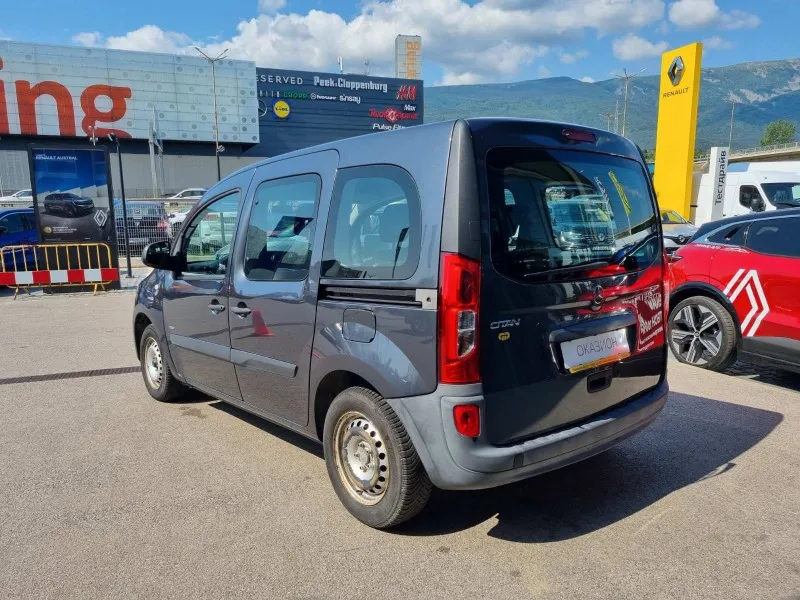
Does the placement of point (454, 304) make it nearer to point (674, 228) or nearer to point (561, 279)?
point (561, 279)

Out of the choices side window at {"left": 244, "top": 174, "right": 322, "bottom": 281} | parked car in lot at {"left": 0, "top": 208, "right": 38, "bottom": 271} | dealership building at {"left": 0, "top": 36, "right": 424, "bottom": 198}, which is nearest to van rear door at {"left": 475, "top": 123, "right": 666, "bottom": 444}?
side window at {"left": 244, "top": 174, "right": 322, "bottom": 281}

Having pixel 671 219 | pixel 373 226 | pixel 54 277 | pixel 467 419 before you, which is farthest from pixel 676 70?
pixel 467 419

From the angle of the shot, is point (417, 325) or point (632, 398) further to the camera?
point (632, 398)

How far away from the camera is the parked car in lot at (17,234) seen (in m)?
13.1

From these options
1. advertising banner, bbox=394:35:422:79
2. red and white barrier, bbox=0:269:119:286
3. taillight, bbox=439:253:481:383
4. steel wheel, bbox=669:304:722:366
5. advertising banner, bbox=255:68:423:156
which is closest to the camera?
taillight, bbox=439:253:481:383

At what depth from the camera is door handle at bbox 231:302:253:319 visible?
3822mm

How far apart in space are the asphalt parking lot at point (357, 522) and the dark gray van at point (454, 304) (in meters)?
0.37

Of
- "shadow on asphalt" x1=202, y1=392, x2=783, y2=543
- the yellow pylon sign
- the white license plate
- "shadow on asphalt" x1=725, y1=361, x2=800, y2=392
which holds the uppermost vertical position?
the yellow pylon sign

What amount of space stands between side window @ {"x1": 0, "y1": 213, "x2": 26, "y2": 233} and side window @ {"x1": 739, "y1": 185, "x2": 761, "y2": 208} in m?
19.3

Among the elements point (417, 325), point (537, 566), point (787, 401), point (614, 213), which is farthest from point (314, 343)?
point (787, 401)

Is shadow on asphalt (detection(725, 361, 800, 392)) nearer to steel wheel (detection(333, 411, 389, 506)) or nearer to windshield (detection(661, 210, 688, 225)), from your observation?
steel wheel (detection(333, 411, 389, 506))

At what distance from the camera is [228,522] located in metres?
3.23

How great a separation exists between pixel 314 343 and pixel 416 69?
9178cm

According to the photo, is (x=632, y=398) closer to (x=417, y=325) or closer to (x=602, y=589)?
(x=602, y=589)
